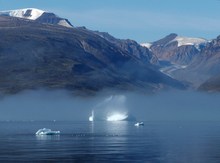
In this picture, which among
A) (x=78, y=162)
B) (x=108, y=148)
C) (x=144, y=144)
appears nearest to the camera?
(x=78, y=162)

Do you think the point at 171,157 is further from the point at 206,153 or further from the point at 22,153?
the point at 22,153

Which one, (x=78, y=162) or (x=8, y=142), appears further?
(x=8, y=142)

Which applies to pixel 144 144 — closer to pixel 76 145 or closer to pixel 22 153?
pixel 76 145

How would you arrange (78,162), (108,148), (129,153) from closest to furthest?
(78,162) < (129,153) < (108,148)

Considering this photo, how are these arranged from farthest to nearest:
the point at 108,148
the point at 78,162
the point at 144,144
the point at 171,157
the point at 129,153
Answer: the point at 144,144 → the point at 108,148 → the point at 129,153 → the point at 171,157 → the point at 78,162

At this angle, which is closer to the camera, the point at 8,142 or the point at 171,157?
the point at 171,157

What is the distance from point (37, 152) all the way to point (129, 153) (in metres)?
11.4

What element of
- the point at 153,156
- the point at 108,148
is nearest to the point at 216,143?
the point at 108,148

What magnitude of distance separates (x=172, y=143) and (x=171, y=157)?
2430 centimetres

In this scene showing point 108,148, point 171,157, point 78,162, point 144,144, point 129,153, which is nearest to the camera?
point 78,162

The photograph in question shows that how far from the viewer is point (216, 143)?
341ft

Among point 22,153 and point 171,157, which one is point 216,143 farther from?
point 22,153

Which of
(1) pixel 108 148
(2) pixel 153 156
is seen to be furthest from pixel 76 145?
(2) pixel 153 156

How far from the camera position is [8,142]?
105 metres
